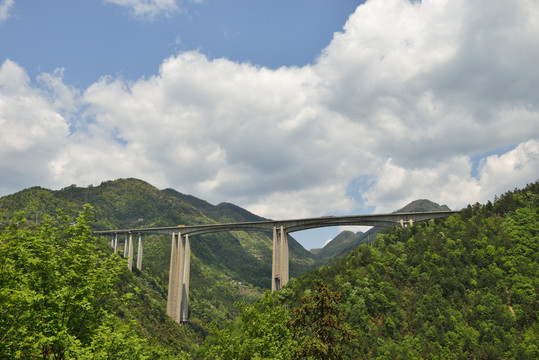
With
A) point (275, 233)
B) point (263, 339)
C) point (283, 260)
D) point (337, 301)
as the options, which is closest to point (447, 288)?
point (283, 260)

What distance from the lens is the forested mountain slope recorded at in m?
52.8

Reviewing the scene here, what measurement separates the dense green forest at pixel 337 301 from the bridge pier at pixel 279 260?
6.27 metres

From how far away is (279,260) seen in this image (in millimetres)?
89562

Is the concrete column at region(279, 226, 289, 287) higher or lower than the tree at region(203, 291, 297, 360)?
higher

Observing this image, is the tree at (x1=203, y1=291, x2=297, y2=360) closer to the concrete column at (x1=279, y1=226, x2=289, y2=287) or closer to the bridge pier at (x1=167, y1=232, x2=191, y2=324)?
the concrete column at (x1=279, y1=226, x2=289, y2=287)

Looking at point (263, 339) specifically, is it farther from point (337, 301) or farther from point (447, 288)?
point (447, 288)

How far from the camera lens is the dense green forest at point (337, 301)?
48.7ft

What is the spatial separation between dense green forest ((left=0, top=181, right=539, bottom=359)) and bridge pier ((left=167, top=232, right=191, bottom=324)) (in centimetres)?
329

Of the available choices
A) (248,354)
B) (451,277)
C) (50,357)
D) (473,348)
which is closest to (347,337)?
(248,354)

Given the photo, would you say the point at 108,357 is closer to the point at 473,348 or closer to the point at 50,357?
the point at 50,357

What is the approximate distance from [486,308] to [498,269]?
9199mm

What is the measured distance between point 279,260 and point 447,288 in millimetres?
39683

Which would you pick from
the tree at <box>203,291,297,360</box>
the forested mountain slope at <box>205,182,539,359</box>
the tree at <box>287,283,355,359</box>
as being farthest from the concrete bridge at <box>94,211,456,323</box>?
the tree at <box>287,283,355,359</box>

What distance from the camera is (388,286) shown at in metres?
65.7
